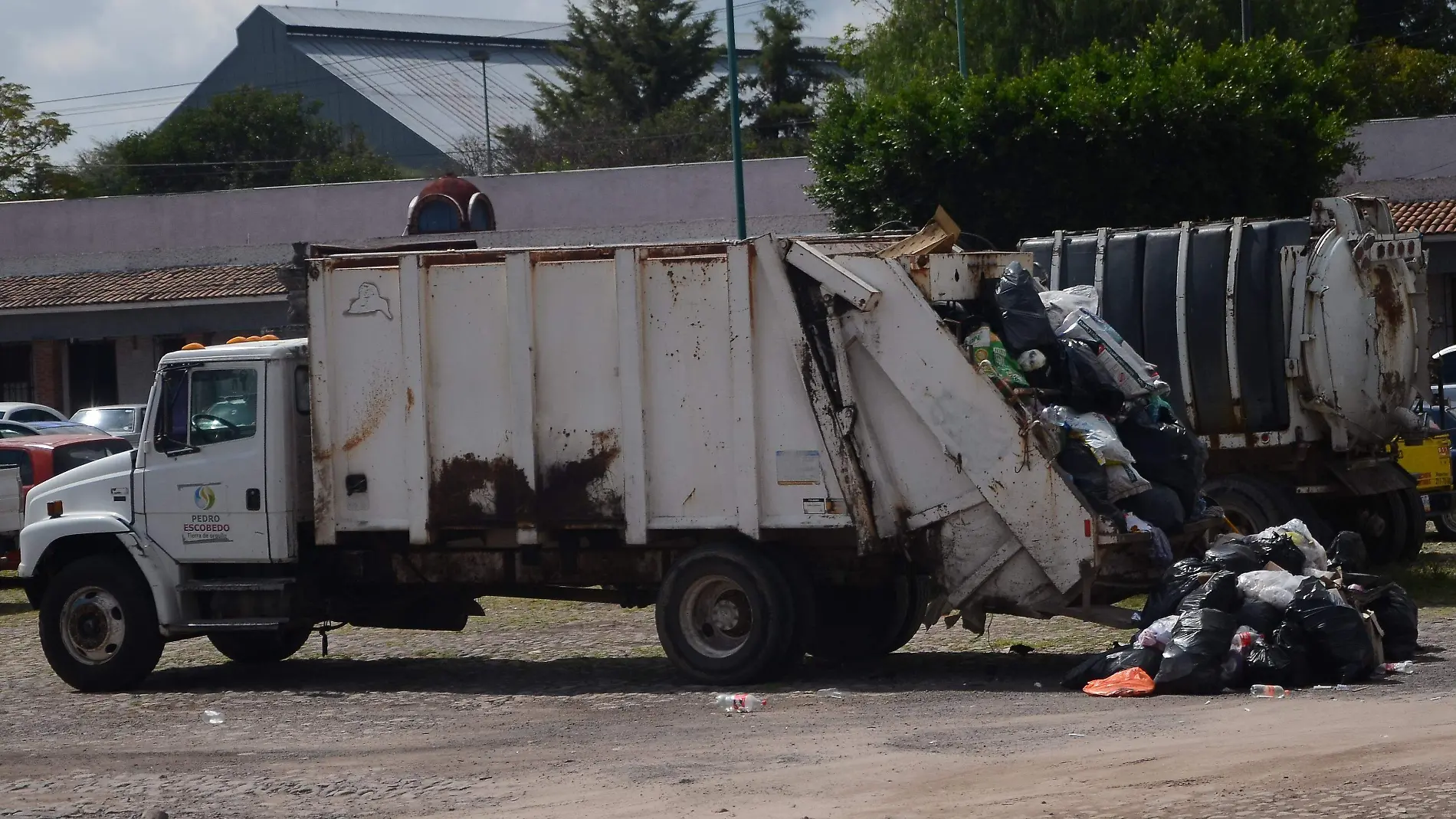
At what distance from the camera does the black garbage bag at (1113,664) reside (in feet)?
30.7

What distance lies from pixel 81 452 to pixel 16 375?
68.7ft

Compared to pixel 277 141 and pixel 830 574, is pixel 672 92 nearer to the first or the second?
pixel 277 141

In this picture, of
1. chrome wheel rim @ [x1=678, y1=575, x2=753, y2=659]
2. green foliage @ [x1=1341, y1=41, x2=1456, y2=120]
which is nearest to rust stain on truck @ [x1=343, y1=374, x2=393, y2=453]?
chrome wheel rim @ [x1=678, y1=575, x2=753, y2=659]

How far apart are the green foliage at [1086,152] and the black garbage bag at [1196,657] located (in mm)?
14300

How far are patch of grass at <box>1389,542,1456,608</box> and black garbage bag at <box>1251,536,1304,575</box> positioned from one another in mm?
3211

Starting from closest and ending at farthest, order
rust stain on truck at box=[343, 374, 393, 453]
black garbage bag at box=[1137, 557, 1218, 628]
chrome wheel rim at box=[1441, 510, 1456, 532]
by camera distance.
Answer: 1. black garbage bag at box=[1137, 557, 1218, 628]
2. rust stain on truck at box=[343, 374, 393, 453]
3. chrome wheel rim at box=[1441, 510, 1456, 532]

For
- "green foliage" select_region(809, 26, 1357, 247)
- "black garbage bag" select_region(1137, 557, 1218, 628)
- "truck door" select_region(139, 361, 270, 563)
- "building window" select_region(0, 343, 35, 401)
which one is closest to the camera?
"black garbage bag" select_region(1137, 557, 1218, 628)

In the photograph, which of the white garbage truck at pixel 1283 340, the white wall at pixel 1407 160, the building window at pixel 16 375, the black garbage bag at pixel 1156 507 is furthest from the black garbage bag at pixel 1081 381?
the building window at pixel 16 375

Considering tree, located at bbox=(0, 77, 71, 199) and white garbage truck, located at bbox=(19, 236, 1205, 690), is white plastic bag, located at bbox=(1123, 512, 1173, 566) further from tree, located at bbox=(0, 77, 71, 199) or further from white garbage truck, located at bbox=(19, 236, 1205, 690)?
tree, located at bbox=(0, 77, 71, 199)

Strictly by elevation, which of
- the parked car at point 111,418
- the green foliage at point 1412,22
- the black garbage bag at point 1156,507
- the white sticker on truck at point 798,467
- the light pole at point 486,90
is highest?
the light pole at point 486,90

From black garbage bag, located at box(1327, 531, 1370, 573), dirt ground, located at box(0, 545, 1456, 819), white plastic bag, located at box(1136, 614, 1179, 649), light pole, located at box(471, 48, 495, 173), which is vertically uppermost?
light pole, located at box(471, 48, 495, 173)

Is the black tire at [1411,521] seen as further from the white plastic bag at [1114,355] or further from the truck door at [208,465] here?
the truck door at [208,465]

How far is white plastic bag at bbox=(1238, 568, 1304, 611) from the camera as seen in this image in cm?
941

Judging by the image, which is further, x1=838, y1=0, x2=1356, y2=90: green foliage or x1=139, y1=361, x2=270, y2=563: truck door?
x1=838, y1=0, x2=1356, y2=90: green foliage
